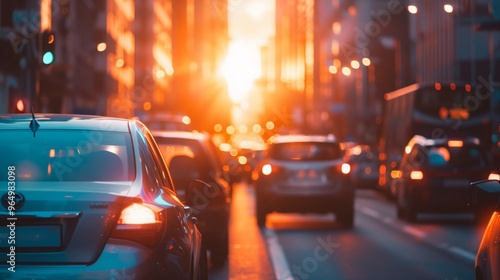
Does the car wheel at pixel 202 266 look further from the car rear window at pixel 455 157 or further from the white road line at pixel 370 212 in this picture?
the white road line at pixel 370 212

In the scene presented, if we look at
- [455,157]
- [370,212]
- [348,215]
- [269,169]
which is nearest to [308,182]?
[269,169]

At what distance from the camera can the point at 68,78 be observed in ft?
205

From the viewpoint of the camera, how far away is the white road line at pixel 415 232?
782 inches

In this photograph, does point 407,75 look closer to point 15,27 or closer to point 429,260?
point 15,27

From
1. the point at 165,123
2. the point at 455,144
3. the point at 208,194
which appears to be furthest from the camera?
the point at 165,123

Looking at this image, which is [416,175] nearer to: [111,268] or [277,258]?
[277,258]

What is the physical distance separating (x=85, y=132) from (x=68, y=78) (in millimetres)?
56383

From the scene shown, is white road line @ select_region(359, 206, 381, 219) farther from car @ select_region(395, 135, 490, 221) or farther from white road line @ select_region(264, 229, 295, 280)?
white road line @ select_region(264, 229, 295, 280)

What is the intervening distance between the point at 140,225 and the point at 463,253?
1044cm

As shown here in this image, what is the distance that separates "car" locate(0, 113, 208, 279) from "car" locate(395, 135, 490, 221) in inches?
651

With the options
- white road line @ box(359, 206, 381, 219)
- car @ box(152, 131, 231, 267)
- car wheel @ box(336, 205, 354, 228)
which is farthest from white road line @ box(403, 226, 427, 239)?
car @ box(152, 131, 231, 267)

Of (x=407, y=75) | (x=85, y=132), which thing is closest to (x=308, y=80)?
(x=407, y=75)

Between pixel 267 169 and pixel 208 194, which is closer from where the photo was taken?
pixel 208 194

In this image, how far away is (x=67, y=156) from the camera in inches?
259
